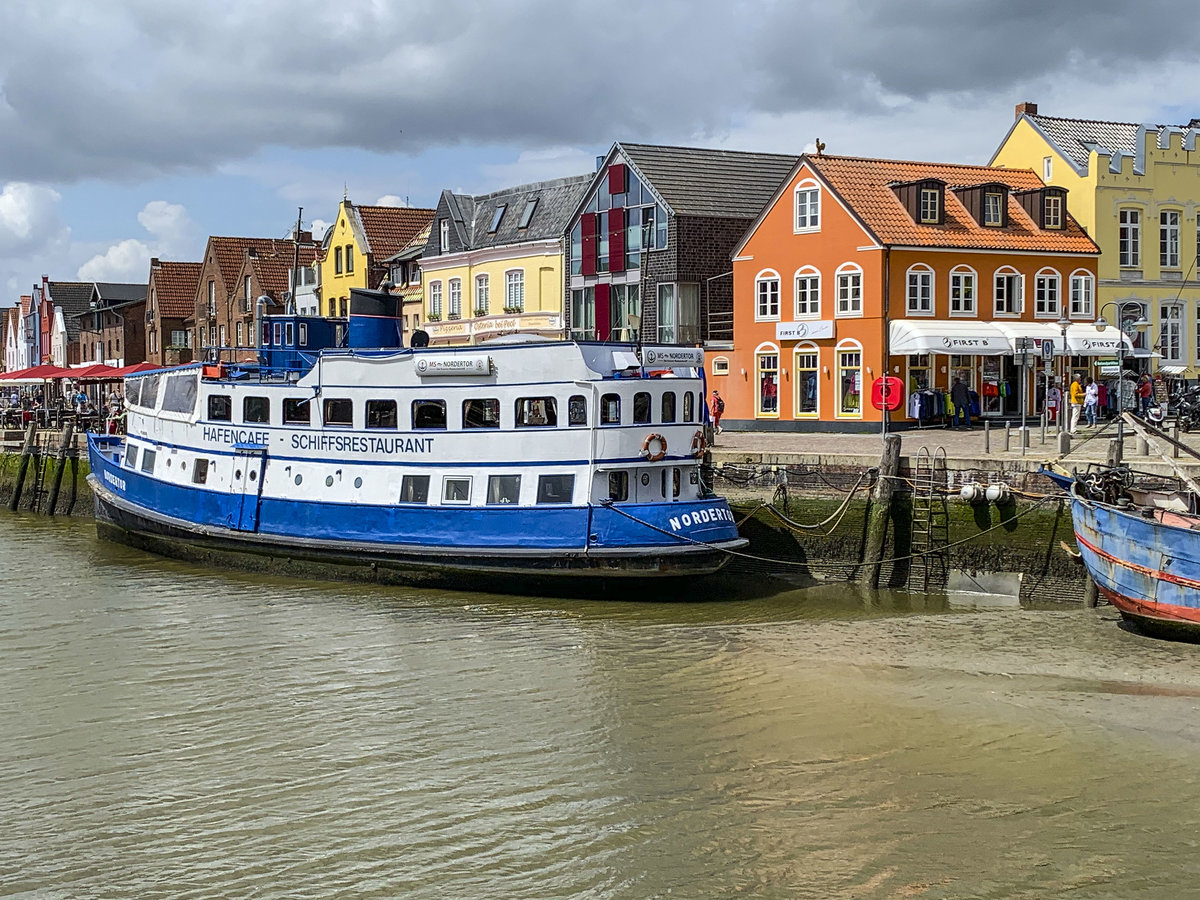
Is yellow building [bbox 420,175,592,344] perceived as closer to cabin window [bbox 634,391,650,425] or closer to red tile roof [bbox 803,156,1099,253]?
red tile roof [bbox 803,156,1099,253]

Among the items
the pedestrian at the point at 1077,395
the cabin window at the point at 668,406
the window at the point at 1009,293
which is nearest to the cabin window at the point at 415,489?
the cabin window at the point at 668,406

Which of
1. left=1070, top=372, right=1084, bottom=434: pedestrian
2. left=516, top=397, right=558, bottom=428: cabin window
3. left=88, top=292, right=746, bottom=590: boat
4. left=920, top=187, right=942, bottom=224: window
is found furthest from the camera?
left=920, top=187, right=942, bottom=224: window

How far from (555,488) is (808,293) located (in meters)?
19.4

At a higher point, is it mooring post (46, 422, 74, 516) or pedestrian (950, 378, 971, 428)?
pedestrian (950, 378, 971, 428)

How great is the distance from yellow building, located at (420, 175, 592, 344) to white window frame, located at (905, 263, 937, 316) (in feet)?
46.0

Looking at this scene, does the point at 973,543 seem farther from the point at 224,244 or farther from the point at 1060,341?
the point at 224,244

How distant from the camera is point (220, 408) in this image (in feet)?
83.9

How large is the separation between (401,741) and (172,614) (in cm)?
852

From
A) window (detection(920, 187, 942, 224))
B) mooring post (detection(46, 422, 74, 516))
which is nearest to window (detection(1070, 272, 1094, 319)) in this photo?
window (detection(920, 187, 942, 224))

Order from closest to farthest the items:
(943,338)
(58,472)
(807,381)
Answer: (943,338), (807,381), (58,472)

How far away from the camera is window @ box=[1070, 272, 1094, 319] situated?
39.5 metres

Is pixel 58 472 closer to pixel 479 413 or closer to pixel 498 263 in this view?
pixel 498 263

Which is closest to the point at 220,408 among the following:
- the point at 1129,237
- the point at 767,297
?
the point at 767,297

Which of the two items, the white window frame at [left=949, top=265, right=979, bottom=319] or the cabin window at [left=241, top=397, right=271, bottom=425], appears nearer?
the cabin window at [left=241, top=397, right=271, bottom=425]
